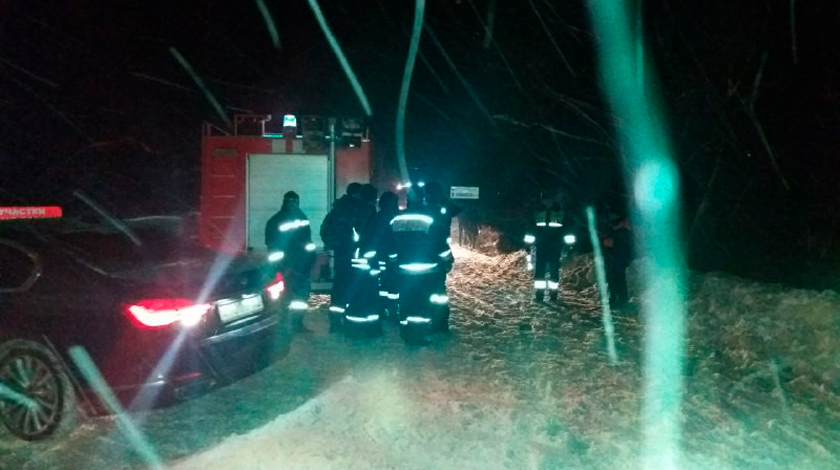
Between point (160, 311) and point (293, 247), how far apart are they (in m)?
4.04

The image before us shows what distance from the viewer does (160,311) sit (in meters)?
5.38

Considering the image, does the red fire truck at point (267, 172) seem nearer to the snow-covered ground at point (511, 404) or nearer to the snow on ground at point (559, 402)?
the snow-covered ground at point (511, 404)

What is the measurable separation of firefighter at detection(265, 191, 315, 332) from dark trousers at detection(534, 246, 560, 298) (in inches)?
148

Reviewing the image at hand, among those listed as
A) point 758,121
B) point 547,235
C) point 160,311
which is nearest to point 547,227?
point 547,235

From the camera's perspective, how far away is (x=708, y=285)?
36.4 ft

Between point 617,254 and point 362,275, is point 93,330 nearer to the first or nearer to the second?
point 362,275

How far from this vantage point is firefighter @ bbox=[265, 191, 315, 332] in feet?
30.5

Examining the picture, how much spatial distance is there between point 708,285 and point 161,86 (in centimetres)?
1940

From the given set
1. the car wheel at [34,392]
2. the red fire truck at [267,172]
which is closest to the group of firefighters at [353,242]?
the red fire truck at [267,172]

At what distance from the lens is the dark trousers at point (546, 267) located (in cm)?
1177

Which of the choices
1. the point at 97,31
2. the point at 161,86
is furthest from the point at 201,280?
the point at 161,86

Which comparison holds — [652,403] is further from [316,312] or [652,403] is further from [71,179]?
[71,179]

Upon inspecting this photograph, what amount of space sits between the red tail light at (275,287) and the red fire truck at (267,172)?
16.5ft

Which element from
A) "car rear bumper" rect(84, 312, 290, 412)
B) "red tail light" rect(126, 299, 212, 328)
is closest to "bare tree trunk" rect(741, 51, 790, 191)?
"car rear bumper" rect(84, 312, 290, 412)
